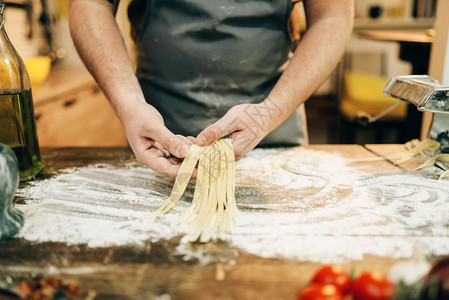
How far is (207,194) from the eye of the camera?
0.82 meters

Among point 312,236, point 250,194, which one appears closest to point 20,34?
point 250,194

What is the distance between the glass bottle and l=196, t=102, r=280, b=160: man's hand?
418mm

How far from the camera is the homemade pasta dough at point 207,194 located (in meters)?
0.70

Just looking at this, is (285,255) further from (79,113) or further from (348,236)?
(79,113)

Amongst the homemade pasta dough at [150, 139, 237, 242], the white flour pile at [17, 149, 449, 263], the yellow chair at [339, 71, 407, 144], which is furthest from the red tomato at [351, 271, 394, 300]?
the yellow chair at [339, 71, 407, 144]

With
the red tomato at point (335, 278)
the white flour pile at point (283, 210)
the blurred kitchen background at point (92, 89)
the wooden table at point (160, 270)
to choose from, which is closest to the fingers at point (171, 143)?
the white flour pile at point (283, 210)

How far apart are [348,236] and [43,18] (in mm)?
2874

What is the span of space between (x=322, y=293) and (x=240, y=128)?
0.51 m

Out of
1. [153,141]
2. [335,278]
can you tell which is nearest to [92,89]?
[153,141]

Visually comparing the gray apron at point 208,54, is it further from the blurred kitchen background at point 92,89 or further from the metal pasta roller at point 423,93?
the blurred kitchen background at point 92,89

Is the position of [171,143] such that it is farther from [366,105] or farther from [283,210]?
[366,105]

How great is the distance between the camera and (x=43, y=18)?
2.81 metres

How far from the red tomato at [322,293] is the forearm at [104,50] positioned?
0.66m

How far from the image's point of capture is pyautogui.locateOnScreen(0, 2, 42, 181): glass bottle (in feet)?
2.93
